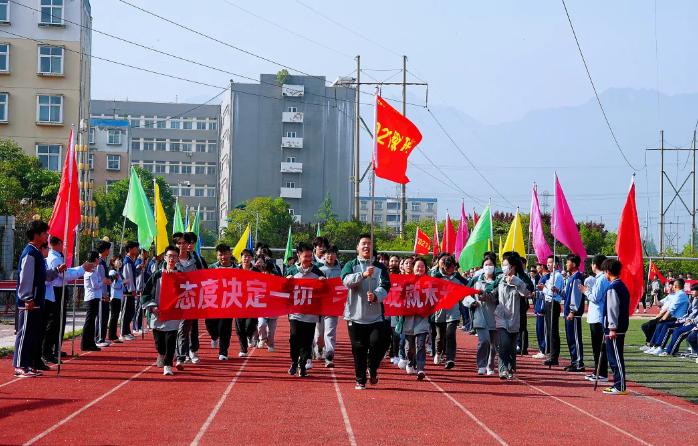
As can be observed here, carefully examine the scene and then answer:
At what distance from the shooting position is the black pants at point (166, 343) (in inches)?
589

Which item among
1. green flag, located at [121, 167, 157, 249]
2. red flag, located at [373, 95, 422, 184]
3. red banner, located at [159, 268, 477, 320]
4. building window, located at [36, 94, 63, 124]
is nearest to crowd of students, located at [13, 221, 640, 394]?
red banner, located at [159, 268, 477, 320]

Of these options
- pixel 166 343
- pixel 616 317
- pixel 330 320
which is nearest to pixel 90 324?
pixel 166 343

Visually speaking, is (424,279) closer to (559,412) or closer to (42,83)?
(559,412)

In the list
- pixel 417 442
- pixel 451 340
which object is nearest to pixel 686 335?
pixel 451 340

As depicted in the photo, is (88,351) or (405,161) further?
(88,351)

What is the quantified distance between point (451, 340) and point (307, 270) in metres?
2.94

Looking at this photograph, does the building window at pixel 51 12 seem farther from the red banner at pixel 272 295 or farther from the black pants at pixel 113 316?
the red banner at pixel 272 295

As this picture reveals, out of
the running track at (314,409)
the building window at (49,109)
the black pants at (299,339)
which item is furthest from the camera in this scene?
the building window at (49,109)

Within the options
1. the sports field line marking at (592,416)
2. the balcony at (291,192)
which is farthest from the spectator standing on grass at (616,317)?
the balcony at (291,192)

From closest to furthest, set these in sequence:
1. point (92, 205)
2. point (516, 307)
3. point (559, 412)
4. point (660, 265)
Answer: point (559, 412)
point (516, 307)
point (92, 205)
point (660, 265)

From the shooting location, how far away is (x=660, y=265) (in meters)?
61.8

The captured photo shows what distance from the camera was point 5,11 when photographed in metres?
57.1

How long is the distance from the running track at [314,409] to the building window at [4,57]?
144ft

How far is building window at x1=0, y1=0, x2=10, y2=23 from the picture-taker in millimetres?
57000
